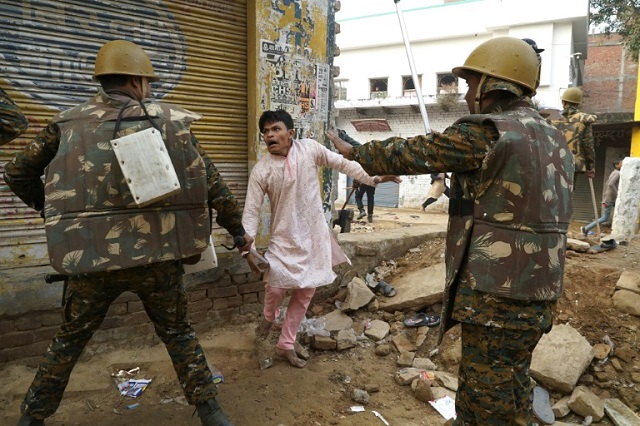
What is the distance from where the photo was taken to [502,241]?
1.97 m

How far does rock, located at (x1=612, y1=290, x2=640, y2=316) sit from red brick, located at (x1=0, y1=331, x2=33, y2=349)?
472 cm

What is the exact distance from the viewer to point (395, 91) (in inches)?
725

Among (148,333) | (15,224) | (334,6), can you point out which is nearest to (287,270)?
(148,333)

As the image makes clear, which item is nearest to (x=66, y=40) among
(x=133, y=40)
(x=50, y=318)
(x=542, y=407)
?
(x=133, y=40)

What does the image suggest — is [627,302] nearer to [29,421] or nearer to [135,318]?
[135,318]

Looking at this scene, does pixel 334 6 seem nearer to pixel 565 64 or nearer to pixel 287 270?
Result: pixel 287 270

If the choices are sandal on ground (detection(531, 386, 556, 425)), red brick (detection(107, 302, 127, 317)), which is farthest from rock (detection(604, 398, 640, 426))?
red brick (detection(107, 302, 127, 317))

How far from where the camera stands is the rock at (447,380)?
3.29 metres

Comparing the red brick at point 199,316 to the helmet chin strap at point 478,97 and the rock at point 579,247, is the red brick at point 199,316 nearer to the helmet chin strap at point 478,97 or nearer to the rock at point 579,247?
the helmet chin strap at point 478,97

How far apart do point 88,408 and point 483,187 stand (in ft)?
8.74

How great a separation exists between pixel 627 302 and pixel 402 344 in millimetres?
2017

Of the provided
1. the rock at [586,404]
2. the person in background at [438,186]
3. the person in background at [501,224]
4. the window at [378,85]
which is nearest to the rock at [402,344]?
the rock at [586,404]

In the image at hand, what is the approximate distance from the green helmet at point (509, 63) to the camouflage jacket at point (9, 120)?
7.15 ft

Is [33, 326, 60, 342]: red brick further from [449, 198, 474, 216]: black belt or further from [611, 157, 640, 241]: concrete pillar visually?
[611, 157, 640, 241]: concrete pillar
